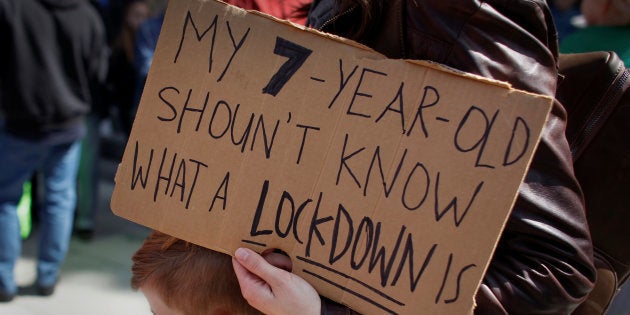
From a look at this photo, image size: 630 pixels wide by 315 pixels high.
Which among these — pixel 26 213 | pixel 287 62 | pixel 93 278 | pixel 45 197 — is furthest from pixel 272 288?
pixel 26 213

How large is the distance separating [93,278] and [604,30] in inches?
130

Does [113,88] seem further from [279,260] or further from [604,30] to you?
[279,260]

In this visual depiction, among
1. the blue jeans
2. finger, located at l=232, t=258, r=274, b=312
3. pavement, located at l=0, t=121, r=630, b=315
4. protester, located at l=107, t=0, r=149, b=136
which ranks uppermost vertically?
finger, located at l=232, t=258, r=274, b=312

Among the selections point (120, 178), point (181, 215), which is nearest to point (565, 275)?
point (181, 215)

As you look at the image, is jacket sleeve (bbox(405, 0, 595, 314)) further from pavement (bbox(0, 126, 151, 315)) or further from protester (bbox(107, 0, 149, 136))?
protester (bbox(107, 0, 149, 136))

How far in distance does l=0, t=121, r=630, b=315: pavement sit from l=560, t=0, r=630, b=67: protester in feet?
9.29

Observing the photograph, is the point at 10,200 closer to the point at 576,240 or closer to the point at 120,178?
the point at 120,178

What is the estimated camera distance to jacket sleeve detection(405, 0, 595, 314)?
109 cm

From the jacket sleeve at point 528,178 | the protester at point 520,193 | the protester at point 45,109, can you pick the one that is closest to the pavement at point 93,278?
the protester at point 45,109

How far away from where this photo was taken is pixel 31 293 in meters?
3.88

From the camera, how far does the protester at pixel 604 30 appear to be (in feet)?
5.89

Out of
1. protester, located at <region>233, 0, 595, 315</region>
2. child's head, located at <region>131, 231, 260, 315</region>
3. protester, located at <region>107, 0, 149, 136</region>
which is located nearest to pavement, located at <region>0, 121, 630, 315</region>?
A: protester, located at <region>107, 0, 149, 136</region>

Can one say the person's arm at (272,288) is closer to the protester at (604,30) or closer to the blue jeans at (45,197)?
the protester at (604,30)

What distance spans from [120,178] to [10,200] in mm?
2675
